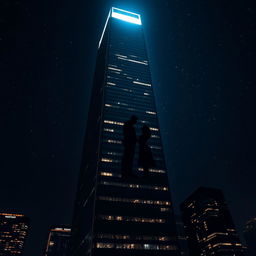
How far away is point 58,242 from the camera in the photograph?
187250mm

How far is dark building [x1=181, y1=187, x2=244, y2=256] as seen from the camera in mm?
137500

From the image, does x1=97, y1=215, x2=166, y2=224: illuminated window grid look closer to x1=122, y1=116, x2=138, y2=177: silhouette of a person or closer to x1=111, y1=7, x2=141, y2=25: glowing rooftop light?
x1=122, y1=116, x2=138, y2=177: silhouette of a person

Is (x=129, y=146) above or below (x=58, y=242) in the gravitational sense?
below

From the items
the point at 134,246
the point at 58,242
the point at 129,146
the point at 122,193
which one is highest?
the point at 58,242

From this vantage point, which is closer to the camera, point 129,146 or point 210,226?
point 129,146

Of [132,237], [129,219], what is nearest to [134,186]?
[129,219]

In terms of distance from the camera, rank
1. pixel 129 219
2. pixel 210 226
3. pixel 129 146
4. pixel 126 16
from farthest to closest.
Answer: pixel 126 16, pixel 210 226, pixel 129 219, pixel 129 146

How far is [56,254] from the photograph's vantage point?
18100 centimetres

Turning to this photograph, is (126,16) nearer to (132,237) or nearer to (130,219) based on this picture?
(130,219)

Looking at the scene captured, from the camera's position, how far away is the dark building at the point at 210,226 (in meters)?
138

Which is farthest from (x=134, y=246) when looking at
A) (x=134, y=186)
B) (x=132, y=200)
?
(x=134, y=186)

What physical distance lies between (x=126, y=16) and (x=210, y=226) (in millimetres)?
172762

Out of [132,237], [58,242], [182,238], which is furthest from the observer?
[58,242]

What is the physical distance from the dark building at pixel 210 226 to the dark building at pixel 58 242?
343ft
